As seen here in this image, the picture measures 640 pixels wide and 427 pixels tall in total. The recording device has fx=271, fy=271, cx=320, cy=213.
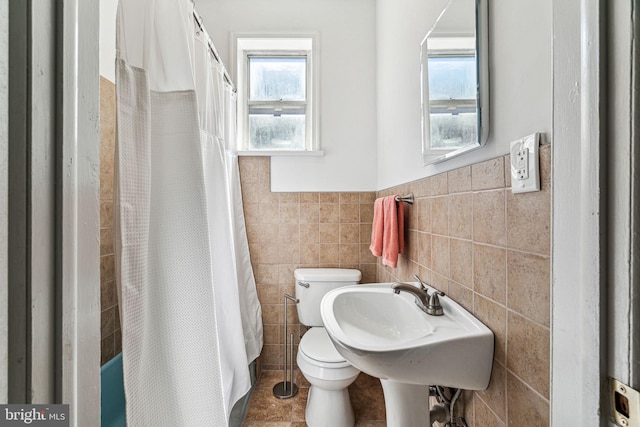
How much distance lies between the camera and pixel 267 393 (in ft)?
5.62

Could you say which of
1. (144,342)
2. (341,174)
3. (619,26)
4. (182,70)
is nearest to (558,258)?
(619,26)

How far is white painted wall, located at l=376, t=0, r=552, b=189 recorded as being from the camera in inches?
23.2

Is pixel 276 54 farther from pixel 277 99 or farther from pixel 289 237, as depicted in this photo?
pixel 289 237

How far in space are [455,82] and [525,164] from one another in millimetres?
441

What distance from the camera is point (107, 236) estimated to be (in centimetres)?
111

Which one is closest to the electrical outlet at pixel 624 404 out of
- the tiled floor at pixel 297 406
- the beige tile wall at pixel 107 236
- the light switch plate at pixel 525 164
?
the light switch plate at pixel 525 164

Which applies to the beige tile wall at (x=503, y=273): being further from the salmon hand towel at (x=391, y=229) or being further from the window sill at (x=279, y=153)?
the window sill at (x=279, y=153)

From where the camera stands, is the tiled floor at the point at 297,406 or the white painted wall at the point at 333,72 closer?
the tiled floor at the point at 297,406

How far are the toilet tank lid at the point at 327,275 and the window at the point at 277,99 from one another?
0.92 metres

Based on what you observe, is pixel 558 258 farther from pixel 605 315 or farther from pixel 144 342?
pixel 144 342

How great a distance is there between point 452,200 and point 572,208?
578 mm

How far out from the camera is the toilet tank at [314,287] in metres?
1.75

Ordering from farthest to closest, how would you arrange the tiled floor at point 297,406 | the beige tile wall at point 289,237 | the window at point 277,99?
the window at point 277,99 → the beige tile wall at point 289,237 → the tiled floor at point 297,406

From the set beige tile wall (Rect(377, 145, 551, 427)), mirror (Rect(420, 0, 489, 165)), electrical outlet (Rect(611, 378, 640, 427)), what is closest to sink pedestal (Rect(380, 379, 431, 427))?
beige tile wall (Rect(377, 145, 551, 427))
